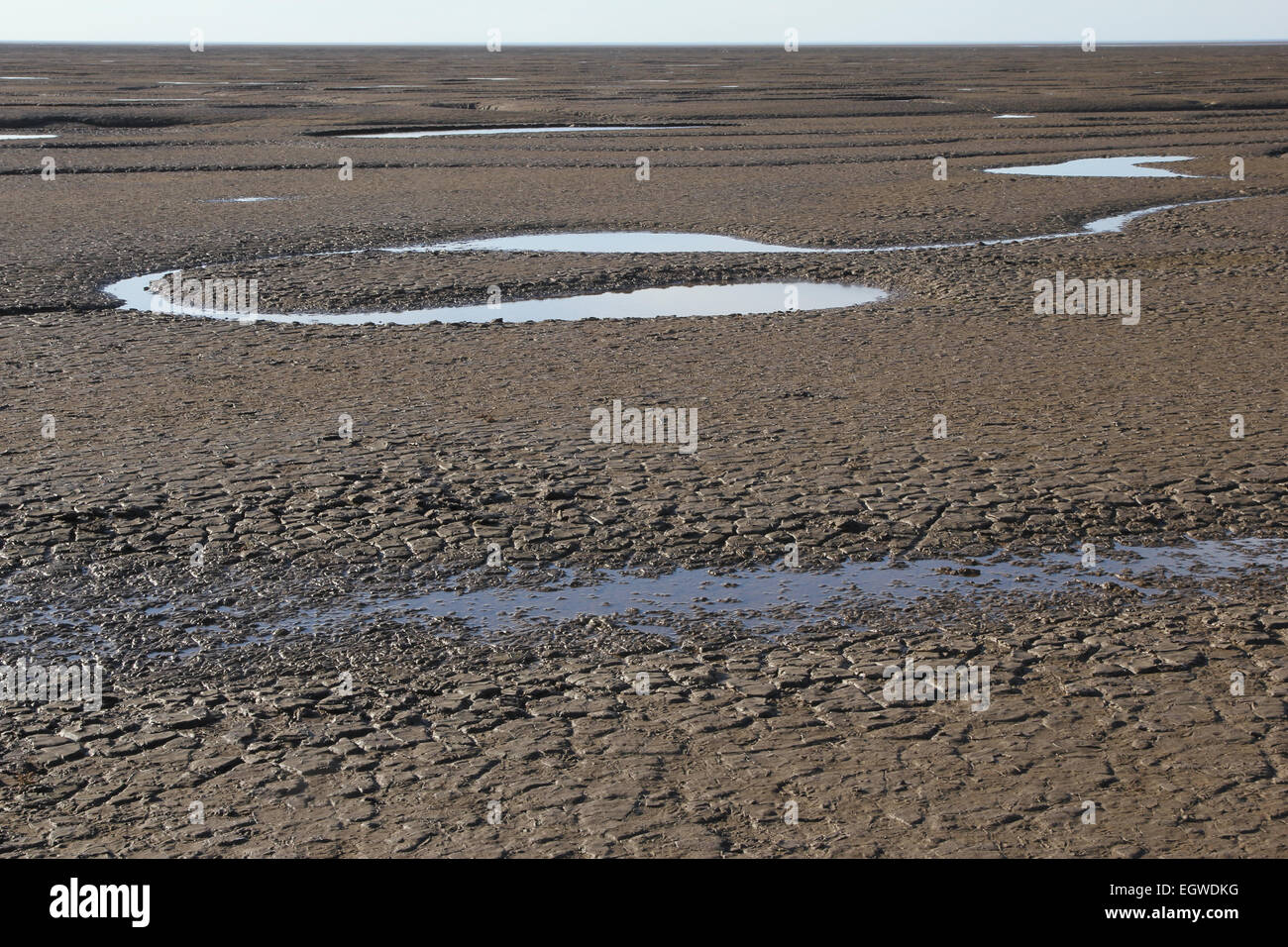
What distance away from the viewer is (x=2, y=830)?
13.4 feet

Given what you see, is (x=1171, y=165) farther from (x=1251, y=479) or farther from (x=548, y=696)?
(x=548, y=696)

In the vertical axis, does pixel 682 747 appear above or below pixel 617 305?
below

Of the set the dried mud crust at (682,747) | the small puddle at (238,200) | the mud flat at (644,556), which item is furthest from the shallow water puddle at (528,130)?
the dried mud crust at (682,747)

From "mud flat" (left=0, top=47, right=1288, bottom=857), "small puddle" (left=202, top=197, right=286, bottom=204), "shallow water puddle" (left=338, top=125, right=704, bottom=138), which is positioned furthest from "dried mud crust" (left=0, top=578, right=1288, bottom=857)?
"shallow water puddle" (left=338, top=125, right=704, bottom=138)

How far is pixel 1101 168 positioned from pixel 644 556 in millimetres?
18943

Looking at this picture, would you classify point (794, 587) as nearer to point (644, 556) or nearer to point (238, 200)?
point (644, 556)

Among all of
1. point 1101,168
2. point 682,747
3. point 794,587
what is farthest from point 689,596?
point 1101,168

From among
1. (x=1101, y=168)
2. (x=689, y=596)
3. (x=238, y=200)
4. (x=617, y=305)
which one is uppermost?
(x=1101, y=168)

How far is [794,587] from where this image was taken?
6.00m

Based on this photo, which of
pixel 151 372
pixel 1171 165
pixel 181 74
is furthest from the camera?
pixel 181 74

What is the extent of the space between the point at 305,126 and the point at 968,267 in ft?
76.0

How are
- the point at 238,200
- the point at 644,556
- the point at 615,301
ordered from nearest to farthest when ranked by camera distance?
the point at 644,556, the point at 615,301, the point at 238,200
